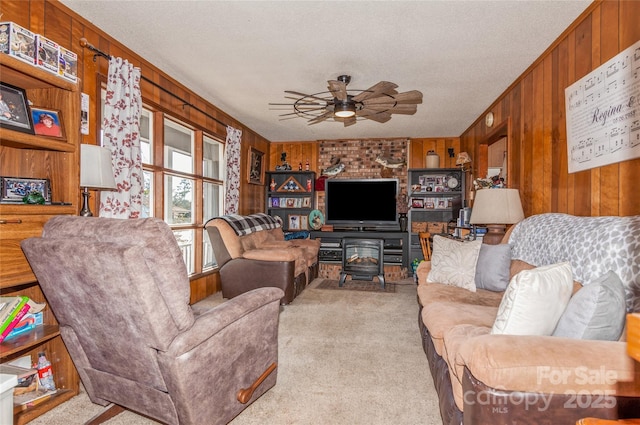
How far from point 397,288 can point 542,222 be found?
2650mm

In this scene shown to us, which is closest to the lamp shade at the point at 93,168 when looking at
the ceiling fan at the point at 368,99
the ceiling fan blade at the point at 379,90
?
the ceiling fan at the point at 368,99

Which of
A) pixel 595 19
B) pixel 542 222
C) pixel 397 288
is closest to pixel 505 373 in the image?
pixel 542 222

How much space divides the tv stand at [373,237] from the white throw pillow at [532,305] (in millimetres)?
3822

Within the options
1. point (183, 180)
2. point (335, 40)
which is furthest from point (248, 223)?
point (335, 40)

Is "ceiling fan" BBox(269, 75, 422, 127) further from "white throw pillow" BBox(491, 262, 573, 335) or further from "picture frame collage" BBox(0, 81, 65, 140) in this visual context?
"white throw pillow" BBox(491, 262, 573, 335)

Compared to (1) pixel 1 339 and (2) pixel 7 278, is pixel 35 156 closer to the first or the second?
(2) pixel 7 278

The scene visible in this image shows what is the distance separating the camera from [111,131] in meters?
2.64

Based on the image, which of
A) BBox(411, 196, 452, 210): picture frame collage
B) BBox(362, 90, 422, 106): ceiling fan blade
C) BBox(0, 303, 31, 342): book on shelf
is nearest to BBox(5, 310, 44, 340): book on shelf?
BBox(0, 303, 31, 342): book on shelf

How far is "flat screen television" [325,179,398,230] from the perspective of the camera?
5.72m

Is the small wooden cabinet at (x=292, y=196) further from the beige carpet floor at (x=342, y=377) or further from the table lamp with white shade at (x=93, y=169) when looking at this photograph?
the table lamp with white shade at (x=93, y=169)

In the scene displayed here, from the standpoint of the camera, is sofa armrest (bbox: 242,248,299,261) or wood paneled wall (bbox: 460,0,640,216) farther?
sofa armrest (bbox: 242,248,299,261)

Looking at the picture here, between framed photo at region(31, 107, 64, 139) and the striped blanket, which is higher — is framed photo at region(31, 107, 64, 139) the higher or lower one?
the higher one

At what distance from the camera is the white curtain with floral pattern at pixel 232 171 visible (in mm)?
4652

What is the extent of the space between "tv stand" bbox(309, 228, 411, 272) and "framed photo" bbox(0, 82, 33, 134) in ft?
13.6
